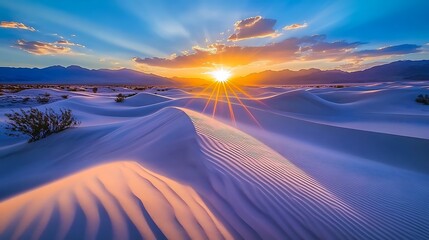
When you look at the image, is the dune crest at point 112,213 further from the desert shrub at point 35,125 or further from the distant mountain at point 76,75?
the distant mountain at point 76,75

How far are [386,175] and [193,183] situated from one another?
13.3 feet

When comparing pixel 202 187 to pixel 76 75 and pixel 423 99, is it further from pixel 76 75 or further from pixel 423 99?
pixel 76 75

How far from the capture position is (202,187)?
273 centimetres

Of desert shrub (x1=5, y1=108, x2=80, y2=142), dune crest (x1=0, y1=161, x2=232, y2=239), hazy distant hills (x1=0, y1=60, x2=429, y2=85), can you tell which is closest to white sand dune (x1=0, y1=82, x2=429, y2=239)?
dune crest (x1=0, y1=161, x2=232, y2=239)

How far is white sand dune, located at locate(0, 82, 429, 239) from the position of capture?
1995mm

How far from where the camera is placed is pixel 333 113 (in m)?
12.2

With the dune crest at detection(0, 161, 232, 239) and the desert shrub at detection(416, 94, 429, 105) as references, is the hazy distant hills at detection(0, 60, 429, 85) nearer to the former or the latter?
the desert shrub at detection(416, 94, 429, 105)

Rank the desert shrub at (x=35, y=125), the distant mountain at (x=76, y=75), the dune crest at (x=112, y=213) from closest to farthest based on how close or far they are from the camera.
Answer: the dune crest at (x=112, y=213)
the desert shrub at (x=35, y=125)
the distant mountain at (x=76, y=75)

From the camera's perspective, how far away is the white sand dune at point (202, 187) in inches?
78.5

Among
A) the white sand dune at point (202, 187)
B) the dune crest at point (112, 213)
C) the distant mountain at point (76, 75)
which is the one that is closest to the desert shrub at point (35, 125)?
the white sand dune at point (202, 187)

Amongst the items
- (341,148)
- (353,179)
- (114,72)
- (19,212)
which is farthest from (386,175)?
(114,72)

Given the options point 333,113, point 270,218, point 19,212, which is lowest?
point 333,113

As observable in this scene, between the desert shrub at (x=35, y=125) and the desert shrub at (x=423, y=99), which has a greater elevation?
the desert shrub at (x=35, y=125)

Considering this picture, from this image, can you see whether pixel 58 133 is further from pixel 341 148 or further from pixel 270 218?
pixel 341 148
